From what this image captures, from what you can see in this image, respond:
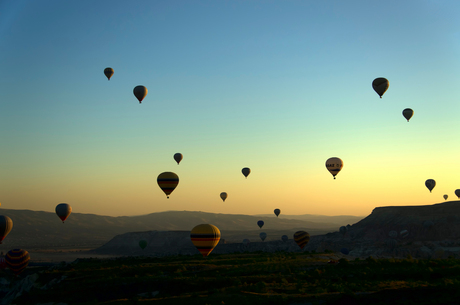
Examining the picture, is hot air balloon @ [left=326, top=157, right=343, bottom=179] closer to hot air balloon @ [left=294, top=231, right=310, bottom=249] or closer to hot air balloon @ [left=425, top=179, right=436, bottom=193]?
hot air balloon @ [left=294, top=231, right=310, bottom=249]

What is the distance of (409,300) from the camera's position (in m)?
24.8

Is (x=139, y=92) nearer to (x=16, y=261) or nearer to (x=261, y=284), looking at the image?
(x=16, y=261)

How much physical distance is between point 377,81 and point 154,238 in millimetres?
127683

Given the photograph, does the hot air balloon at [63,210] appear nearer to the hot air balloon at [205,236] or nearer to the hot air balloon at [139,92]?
the hot air balloon at [139,92]

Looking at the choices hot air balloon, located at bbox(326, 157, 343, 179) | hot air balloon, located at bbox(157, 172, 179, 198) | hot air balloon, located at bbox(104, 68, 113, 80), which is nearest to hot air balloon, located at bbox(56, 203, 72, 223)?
hot air balloon, located at bbox(104, 68, 113, 80)

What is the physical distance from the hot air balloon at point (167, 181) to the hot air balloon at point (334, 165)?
25841 mm

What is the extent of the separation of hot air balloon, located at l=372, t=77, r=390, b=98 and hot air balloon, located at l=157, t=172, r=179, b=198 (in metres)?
33.7

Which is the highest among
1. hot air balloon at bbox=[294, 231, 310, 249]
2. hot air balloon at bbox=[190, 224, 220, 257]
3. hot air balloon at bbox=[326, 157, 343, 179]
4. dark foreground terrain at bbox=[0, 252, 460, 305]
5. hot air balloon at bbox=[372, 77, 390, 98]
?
hot air balloon at bbox=[372, 77, 390, 98]

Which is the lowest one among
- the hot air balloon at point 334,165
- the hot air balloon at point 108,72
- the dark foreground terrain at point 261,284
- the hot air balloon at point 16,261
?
the dark foreground terrain at point 261,284

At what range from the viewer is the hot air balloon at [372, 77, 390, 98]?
6475cm

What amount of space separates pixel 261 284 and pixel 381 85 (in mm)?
42864

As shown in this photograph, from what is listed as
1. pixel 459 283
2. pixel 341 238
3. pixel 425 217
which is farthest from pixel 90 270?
pixel 425 217

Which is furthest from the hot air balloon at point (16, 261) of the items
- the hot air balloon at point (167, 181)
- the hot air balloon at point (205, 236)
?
the hot air balloon at point (205, 236)

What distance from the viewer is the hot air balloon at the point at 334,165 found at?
69.4m
